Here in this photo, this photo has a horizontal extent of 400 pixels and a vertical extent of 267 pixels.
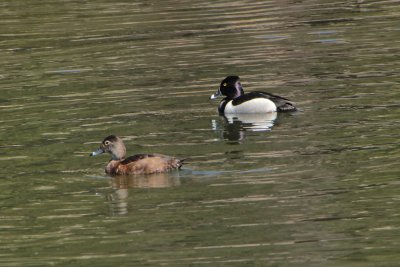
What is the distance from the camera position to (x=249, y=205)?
14.7 metres

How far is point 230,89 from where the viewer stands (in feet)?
74.2

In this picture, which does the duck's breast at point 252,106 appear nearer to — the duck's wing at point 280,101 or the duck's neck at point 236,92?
the duck's wing at point 280,101

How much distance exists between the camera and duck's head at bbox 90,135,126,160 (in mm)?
17312

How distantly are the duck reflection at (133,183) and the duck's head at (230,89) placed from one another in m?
5.67

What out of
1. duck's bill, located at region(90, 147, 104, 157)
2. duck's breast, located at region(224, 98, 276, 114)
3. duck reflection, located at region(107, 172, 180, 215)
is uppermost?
duck's bill, located at region(90, 147, 104, 157)

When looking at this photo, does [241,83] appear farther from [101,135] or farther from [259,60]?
[101,135]

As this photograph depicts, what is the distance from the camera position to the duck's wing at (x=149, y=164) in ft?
55.0

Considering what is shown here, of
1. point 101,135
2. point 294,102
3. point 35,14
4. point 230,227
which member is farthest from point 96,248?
point 35,14

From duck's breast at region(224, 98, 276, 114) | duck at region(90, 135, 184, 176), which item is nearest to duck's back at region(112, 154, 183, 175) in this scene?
duck at region(90, 135, 184, 176)

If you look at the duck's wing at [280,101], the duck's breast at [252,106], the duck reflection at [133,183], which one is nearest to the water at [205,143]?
the duck reflection at [133,183]

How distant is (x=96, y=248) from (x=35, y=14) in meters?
25.3

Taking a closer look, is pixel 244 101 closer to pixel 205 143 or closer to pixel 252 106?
pixel 252 106

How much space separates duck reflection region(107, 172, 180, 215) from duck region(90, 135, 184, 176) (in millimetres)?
76

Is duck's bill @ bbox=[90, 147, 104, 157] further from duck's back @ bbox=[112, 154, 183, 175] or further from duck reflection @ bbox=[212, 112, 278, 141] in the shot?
duck reflection @ bbox=[212, 112, 278, 141]
